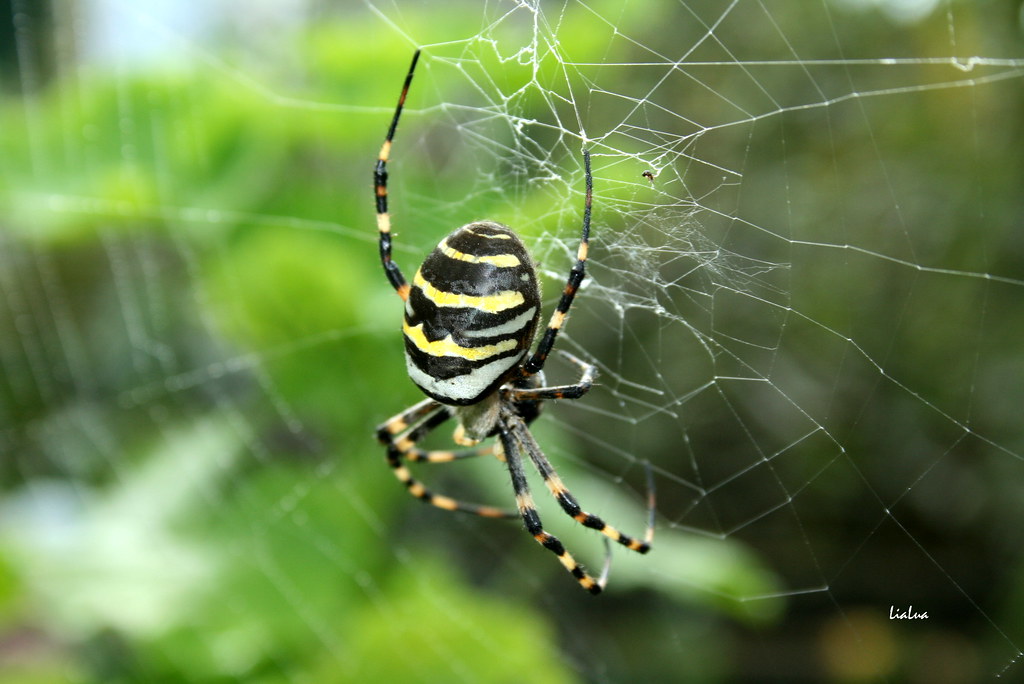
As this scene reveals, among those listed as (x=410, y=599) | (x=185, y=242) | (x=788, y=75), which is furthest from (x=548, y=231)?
(x=788, y=75)

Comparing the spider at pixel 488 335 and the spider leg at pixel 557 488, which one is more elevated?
the spider at pixel 488 335

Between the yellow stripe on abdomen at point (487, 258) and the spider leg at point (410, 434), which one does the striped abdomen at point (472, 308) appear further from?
the spider leg at point (410, 434)

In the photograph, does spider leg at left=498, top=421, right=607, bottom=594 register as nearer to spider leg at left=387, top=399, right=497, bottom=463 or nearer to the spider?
the spider

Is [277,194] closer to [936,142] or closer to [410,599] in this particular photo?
[410,599]

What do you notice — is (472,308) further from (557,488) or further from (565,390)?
(557,488)

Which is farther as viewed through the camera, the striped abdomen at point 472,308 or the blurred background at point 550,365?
the blurred background at point 550,365

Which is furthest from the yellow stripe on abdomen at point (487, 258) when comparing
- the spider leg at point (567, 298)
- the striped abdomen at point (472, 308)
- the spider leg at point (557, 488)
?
the spider leg at point (557, 488)
